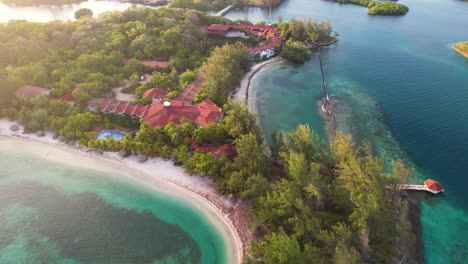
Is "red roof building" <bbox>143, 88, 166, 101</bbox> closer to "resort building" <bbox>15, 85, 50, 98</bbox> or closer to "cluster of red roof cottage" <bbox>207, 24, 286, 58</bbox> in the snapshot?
"resort building" <bbox>15, 85, 50, 98</bbox>

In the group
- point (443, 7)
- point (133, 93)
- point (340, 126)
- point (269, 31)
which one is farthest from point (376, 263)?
point (443, 7)

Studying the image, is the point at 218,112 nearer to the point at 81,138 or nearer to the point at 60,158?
the point at 81,138

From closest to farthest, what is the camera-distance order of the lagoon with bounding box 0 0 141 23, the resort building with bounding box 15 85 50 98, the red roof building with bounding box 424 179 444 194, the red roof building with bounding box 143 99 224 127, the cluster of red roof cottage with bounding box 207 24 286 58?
the red roof building with bounding box 424 179 444 194, the red roof building with bounding box 143 99 224 127, the resort building with bounding box 15 85 50 98, the cluster of red roof cottage with bounding box 207 24 286 58, the lagoon with bounding box 0 0 141 23

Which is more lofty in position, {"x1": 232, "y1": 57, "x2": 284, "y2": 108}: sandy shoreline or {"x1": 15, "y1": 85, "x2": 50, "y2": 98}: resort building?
{"x1": 15, "y1": 85, "x2": 50, "y2": 98}: resort building

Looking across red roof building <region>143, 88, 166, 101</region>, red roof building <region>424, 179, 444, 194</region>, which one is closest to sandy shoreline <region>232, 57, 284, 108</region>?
red roof building <region>143, 88, 166, 101</region>

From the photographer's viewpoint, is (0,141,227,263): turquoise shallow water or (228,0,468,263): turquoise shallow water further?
(228,0,468,263): turquoise shallow water

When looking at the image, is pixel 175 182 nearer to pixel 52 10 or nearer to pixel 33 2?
pixel 52 10

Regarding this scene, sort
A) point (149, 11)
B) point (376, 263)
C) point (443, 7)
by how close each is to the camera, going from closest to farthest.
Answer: point (376, 263), point (149, 11), point (443, 7)
